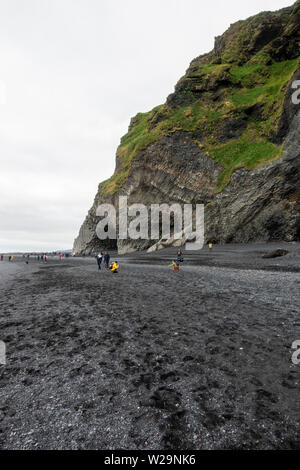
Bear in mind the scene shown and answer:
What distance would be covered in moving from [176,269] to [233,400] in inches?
743

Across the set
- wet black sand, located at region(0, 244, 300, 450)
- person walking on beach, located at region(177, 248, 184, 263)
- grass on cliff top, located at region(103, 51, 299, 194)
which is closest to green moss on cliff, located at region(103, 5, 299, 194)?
grass on cliff top, located at region(103, 51, 299, 194)

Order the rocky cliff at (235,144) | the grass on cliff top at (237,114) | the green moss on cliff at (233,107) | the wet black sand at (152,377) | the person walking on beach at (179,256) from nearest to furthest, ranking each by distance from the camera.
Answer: the wet black sand at (152,377) < the person walking on beach at (179,256) < the rocky cliff at (235,144) < the grass on cliff top at (237,114) < the green moss on cliff at (233,107)

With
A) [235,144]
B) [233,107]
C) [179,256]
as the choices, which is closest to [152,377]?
[179,256]

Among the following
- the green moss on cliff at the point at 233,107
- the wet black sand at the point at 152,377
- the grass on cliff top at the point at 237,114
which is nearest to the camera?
the wet black sand at the point at 152,377

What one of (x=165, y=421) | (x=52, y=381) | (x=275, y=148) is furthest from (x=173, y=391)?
(x=275, y=148)

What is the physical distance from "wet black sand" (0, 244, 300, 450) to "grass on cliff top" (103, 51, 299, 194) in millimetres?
40834

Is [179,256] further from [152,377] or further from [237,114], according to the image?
[237,114]

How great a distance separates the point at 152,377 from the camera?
15.5 feet

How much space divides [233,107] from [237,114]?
101 inches

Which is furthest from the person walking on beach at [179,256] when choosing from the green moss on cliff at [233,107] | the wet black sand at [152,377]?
the wet black sand at [152,377]

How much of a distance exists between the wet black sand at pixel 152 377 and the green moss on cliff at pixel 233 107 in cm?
4077

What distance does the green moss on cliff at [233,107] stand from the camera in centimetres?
4544

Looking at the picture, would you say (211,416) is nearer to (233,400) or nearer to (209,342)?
(233,400)

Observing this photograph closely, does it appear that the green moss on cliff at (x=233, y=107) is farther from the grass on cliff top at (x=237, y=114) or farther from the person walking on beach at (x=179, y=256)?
the person walking on beach at (x=179, y=256)
